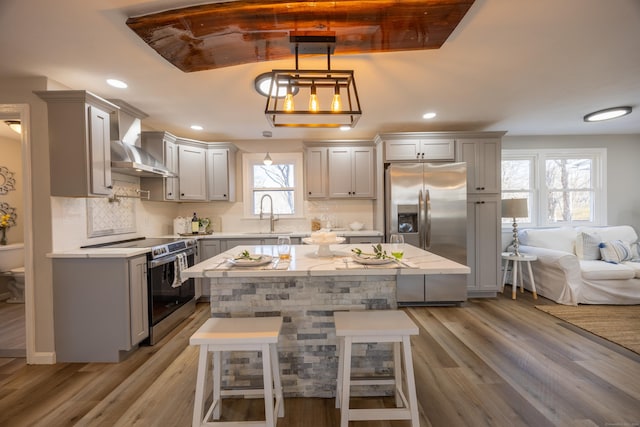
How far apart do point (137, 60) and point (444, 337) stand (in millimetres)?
3660

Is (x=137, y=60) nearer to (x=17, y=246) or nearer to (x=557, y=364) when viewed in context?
(x=17, y=246)

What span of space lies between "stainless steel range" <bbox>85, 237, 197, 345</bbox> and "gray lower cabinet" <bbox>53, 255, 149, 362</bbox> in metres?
0.29

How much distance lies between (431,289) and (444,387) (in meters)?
1.78

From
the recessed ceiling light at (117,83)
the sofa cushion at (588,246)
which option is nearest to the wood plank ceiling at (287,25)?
the recessed ceiling light at (117,83)

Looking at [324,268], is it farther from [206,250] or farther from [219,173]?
[219,173]

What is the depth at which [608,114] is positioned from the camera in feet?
11.5

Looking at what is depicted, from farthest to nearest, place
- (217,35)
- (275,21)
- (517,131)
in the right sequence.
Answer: (517,131) → (217,35) → (275,21)

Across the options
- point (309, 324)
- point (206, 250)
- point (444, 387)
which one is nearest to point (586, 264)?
point (444, 387)

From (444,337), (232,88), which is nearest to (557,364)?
(444,337)

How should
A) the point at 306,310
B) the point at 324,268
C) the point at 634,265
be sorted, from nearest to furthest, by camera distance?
the point at 324,268 → the point at 306,310 → the point at 634,265

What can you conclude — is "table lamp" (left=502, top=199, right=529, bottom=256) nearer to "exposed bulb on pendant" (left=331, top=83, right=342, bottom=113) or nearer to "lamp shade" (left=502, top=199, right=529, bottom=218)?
"lamp shade" (left=502, top=199, right=529, bottom=218)

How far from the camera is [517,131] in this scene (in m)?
4.39

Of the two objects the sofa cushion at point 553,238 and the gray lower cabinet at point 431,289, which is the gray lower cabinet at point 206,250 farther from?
the sofa cushion at point 553,238

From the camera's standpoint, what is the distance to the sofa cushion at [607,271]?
139 inches
